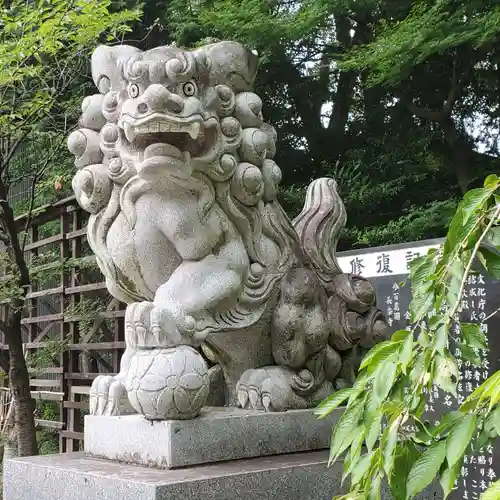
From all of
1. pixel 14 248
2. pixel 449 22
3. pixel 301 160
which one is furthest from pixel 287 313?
pixel 301 160

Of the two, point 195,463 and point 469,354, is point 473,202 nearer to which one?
point 469,354

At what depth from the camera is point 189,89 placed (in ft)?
7.91

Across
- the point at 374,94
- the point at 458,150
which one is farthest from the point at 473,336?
the point at 374,94

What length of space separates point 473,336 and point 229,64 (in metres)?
1.50

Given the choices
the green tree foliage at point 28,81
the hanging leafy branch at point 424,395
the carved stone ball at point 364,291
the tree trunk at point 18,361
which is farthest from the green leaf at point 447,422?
the tree trunk at point 18,361

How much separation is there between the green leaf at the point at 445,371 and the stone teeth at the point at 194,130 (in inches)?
50.9

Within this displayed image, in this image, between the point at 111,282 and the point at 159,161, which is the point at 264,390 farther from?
the point at 159,161

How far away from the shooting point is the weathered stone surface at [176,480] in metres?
2.07

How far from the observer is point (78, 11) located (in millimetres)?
5246

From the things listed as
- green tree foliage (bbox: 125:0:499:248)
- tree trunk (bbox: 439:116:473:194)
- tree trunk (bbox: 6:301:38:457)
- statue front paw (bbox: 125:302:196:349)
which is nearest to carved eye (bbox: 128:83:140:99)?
statue front paw (bbox: 125:302:196:349)

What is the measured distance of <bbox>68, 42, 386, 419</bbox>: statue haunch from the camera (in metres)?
2.32

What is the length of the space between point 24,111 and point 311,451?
3.68 metres

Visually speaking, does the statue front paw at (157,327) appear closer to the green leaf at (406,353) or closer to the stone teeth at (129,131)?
the stone teeth at (129,131)

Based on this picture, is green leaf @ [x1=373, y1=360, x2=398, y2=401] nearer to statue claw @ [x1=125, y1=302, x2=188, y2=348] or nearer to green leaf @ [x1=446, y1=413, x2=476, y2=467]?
green leaf @ [x1=446, y1=413, x2=476, y2=467]
